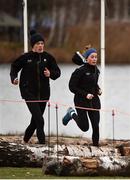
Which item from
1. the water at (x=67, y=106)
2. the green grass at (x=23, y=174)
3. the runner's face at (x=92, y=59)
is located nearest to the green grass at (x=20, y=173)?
the green grass at (x=23, y=174)

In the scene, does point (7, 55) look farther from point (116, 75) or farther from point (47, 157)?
point (47, 157)

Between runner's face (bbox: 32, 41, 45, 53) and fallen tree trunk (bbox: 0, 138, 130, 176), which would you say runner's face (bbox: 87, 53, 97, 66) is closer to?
runner's face (bbox: 32, 41, 45, 53)

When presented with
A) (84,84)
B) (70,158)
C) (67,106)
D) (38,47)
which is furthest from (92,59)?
(67,106)

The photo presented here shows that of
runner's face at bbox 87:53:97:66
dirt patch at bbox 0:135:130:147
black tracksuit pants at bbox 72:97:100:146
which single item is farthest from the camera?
dirt patch at bbox 0:135:130:147

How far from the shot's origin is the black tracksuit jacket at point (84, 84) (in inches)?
436

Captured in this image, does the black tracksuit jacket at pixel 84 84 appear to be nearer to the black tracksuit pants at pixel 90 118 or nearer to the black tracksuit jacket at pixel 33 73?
the black tracksuit pants at pixel 90 118

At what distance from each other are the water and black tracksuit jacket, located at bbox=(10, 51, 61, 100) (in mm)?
1168

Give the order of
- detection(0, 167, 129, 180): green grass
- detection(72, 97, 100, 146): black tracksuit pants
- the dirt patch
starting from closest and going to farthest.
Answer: detection(0, 167, 129, 180): green grass, detection(72, 97, 100, 146): black tracksuit pants, the dirt patch

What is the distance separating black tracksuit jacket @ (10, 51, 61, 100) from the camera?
1119cm

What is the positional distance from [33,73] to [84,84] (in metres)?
0.70

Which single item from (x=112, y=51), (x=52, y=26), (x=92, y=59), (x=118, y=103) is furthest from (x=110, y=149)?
(x=52, y=26)

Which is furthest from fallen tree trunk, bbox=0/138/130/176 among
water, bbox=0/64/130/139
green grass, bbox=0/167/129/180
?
water, bbox=0/64/130/139

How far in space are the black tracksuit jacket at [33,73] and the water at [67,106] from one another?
1168 millimetres

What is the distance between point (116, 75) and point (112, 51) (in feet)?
29.2
